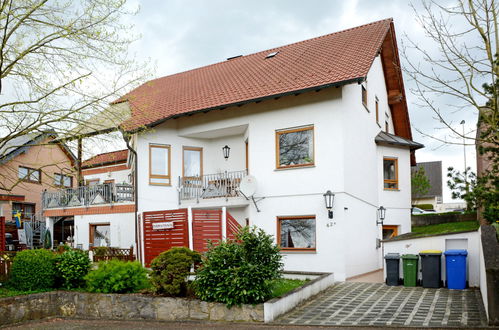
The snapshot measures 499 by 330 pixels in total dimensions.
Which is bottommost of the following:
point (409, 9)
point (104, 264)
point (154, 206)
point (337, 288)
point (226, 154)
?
point (337, 288)

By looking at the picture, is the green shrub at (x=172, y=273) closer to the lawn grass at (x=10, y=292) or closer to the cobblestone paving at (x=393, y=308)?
the cobblestone paving at (x=393, y=308)

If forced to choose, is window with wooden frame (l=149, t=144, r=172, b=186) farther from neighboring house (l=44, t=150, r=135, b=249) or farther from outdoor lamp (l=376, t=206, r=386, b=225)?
outdoor lamp (l=376, t=206, r=386, b=225)

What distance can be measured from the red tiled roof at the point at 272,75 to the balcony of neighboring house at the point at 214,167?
1408 mm

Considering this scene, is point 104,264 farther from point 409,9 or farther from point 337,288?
point 409,9

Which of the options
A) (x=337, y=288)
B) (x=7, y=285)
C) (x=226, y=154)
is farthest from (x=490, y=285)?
(x=226, y=154)

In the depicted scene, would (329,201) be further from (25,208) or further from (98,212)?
(25,208)

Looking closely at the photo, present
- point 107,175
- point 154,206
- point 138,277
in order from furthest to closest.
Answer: point 107,175 → point 154,206 → point 138,277

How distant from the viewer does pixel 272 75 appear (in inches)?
759

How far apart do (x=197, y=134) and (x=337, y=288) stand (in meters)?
9.07

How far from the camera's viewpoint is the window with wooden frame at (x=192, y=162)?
2034cm

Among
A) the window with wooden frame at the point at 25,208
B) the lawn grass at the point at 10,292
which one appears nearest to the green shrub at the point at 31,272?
the lawn grass at the point at 10,292

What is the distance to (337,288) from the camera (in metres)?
14.0

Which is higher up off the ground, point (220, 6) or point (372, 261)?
point (220, 6)

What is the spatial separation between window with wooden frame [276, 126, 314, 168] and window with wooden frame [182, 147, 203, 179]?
14.9 feet
